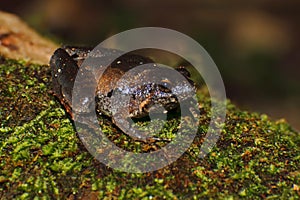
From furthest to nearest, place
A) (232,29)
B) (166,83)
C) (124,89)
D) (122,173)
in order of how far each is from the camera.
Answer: (232,29), (124,89), (166,83), (122,173)

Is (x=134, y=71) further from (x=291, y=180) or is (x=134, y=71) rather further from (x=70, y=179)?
(x=291, y=180)

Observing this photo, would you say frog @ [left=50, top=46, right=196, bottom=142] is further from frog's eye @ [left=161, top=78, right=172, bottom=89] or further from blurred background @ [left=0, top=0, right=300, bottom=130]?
blurred background @ [left=0, top=0, right=300, bottom=130]

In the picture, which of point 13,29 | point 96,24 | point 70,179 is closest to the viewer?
point 70,179

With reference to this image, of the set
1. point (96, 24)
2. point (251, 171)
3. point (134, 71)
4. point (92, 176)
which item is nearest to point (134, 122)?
point (134, 71)

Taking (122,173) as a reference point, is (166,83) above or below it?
above

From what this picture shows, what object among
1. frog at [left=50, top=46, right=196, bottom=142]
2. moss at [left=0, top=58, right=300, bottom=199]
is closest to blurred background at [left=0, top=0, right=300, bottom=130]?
frog at [left=50, top=46, right=196, bottom=142]

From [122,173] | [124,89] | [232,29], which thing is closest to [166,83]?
[124,89]

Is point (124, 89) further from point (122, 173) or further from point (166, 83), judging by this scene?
point (122, 173)

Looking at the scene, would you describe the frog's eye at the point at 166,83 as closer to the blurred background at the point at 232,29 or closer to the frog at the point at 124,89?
the frog at the point at 124,89
